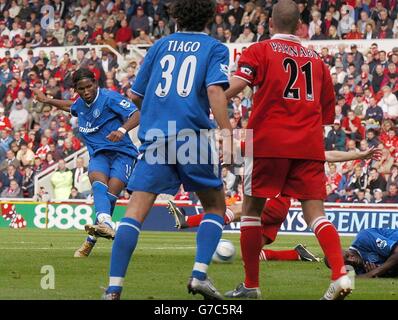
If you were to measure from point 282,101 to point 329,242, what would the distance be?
1250 mm

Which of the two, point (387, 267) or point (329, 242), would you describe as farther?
point (387, 267)

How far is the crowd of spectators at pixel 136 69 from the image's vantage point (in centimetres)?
2523

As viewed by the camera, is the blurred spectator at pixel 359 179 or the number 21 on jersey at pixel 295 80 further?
the blurred spectator at pixel 359 179

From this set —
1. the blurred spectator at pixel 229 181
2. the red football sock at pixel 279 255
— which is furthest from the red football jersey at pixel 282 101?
the blurred spectator at pixel 229 181

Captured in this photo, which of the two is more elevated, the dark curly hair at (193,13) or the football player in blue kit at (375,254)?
the dark curly hair at (193,13)

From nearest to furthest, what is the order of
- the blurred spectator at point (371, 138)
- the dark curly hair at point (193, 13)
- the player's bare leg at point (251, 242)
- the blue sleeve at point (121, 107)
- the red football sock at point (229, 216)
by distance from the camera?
the dark curly hair at point (193, 13), the player's bare leg at point (251, 242), the red football sock at point (229, 216), the blue sleeve at point (121, 107), the blurred spectator at point (371, 138)

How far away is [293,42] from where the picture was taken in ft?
30.2

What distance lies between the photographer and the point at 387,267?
10.9m

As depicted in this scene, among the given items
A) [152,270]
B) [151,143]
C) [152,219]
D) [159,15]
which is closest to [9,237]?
[152,219]

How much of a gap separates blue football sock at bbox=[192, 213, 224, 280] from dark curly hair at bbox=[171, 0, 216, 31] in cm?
160

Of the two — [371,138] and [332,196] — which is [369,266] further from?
[371,138]

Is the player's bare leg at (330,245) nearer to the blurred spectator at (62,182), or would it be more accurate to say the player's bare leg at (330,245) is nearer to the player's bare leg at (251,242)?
the player's bare leg at (251,242)

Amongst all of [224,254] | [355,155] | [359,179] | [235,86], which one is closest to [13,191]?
[359,179]

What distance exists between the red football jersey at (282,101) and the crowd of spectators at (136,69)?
44.1ft
